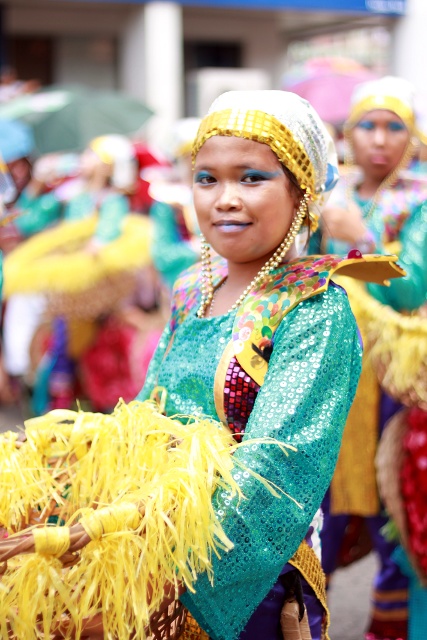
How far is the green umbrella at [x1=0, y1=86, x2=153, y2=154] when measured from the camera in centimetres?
907

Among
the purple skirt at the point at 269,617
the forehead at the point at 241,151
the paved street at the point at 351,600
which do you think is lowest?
the paved street at the point at 351,600

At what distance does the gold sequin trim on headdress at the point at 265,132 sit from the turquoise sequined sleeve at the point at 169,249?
4.00 metres

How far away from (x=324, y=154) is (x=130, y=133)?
23.7 ft

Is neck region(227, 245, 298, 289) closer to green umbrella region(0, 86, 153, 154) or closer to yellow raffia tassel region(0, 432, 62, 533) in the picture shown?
yellow raffia tassel region(0, 432, 62, 533)

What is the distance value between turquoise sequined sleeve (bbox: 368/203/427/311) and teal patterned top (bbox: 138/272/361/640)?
1.21m

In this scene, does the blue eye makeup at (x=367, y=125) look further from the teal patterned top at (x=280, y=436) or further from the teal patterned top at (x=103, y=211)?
the teal patterned top at (x=103, y=211)

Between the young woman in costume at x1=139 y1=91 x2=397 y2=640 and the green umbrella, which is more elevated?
the young woman in costume at x1=139 y1=91 x2=397 y2=640

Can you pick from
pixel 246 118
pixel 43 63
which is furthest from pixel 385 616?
pixel 43 63

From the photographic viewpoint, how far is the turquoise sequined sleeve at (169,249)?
6035 millimetres

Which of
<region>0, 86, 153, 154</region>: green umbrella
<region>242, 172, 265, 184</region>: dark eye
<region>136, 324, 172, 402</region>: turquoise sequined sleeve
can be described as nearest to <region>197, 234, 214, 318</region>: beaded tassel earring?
<region>136, 324, 172, 402</region>: turquoise sequined sleeve

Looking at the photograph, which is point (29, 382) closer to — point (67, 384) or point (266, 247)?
point (67, 384)

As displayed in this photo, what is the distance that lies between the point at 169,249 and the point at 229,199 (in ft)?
13.8

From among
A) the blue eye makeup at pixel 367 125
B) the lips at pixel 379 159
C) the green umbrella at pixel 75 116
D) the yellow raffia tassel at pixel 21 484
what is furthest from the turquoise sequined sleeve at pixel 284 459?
the green umbrella at pixel 75 116

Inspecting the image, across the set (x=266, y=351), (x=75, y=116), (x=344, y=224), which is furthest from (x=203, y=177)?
(x=75, y=116)
